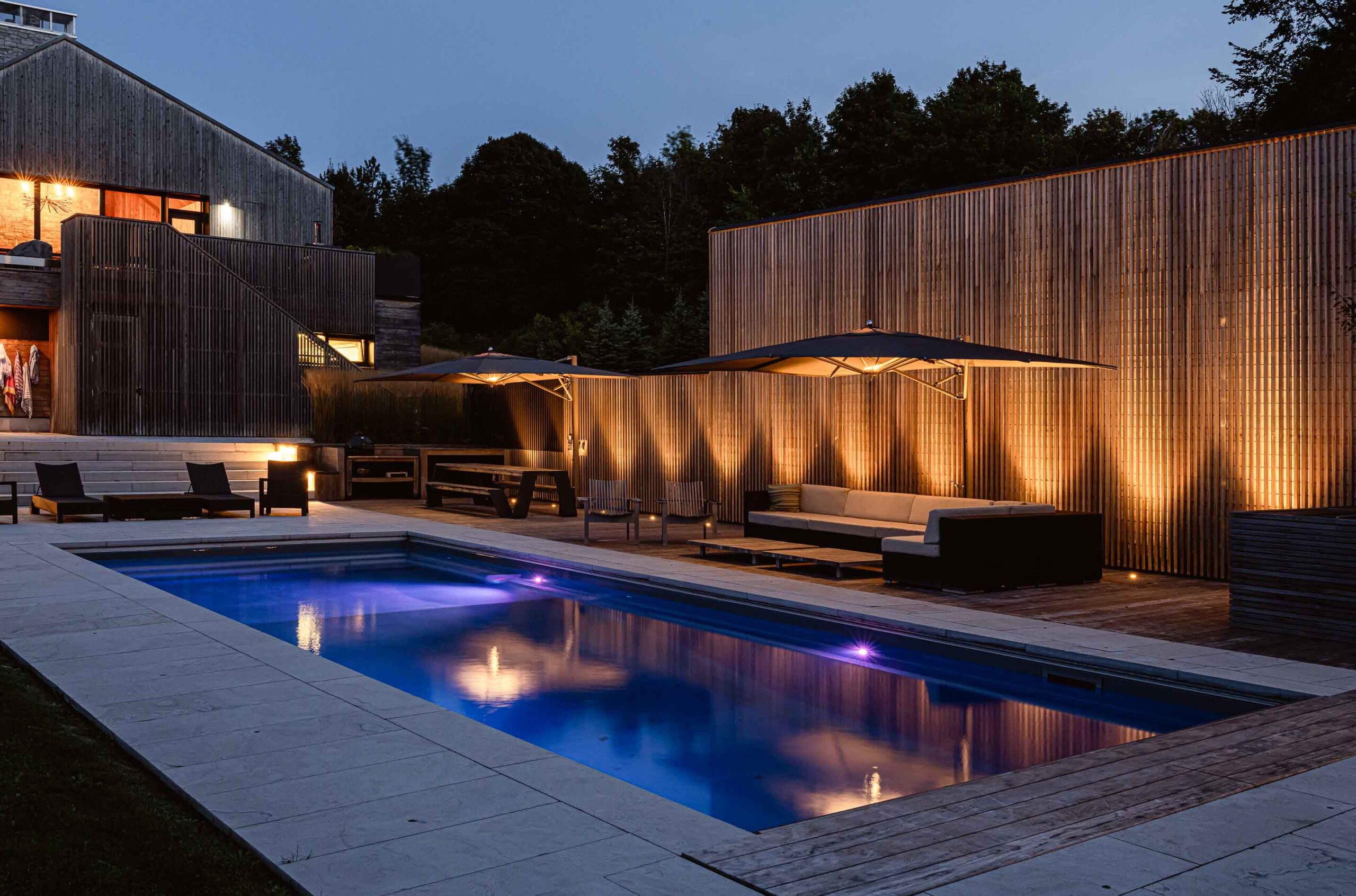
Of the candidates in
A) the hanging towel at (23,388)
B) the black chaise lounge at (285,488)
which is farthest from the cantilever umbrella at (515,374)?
the hanging towel at (23,388)

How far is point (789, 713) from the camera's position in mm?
6105

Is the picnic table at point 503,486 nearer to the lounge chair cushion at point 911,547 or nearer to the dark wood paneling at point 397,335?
the lounge chair cushion at point 911,547

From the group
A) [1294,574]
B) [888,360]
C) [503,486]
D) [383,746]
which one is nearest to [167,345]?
[503,486]

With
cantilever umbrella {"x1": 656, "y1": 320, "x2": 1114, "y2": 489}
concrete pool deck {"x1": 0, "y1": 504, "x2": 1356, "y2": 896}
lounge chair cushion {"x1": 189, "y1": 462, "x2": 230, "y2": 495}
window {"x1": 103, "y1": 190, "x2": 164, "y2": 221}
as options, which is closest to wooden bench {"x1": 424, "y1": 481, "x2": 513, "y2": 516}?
lounge chair cushion {"x1": 189, "y1": 462, "x2": 230, "y2": 495}

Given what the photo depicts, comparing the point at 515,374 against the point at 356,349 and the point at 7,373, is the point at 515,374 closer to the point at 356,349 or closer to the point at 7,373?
the point at 356,349

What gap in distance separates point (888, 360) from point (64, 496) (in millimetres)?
10059

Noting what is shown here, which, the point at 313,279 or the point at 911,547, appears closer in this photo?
the point at 911,547

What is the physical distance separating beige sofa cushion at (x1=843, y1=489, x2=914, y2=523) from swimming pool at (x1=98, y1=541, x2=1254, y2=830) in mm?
2922

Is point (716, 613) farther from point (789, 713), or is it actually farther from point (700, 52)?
point (700, 52)

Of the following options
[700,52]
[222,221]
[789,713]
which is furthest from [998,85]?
[700,52]

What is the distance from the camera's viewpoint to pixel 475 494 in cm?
1527

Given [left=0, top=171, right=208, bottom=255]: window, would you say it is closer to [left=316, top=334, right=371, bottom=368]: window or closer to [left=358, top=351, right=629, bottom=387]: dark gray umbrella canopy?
[left=316, top=334, right=371, bottom=368]: window

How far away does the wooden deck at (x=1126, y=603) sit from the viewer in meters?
6.63

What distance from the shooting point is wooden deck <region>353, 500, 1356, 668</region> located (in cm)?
663
